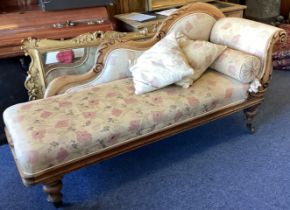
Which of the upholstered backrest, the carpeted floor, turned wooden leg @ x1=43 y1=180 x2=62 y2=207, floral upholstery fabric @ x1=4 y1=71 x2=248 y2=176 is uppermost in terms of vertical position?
the upholstered backrest

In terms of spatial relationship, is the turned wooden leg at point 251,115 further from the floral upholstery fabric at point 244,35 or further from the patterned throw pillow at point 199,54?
the patterned throw pillow at point 199,54

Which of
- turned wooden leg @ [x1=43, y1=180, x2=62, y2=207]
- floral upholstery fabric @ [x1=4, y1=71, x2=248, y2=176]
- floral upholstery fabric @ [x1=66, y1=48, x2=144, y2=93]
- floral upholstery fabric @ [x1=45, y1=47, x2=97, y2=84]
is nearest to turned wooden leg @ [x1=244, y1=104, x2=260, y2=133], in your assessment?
floral upholstery fabric @ [x1=4, y1=71, x2=248, y2=176]

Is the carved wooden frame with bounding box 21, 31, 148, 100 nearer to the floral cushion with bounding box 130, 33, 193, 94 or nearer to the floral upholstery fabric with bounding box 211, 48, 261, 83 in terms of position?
the floral cushion with bounding box 130, 33, 193, 94

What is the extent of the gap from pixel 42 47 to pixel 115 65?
0.48 m

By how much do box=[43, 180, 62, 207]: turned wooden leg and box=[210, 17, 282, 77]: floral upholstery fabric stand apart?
142cm

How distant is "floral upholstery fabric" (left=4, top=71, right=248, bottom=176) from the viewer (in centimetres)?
149

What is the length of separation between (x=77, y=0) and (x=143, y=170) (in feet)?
4.15

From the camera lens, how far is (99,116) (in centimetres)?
167

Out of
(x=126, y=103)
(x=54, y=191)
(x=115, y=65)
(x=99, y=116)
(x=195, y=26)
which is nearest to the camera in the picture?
(x=54, y=191)

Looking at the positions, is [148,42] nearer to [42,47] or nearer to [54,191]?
[42,47]

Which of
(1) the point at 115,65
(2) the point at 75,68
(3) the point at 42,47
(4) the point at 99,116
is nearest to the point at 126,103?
(4) the point at 99,116

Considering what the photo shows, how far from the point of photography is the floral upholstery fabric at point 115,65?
2.04 metres

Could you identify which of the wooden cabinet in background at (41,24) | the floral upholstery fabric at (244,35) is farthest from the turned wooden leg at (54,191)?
the floral upholstery fabric at (244,35)

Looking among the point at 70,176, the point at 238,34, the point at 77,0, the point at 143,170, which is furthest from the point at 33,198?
the point at 238,34
